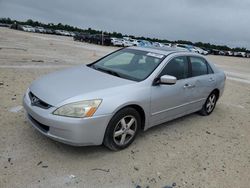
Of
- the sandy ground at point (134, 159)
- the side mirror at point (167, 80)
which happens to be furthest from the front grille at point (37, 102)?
the side mirror at point (167, 80)

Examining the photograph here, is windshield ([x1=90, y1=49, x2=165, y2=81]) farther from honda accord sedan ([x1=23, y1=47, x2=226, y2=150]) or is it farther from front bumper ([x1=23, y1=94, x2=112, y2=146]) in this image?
front bumper ([x1=23, y1=94, x2=112, y2=146])

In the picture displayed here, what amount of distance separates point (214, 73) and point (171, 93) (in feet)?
6.83

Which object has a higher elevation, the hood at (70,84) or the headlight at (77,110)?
the hood at (70,84)

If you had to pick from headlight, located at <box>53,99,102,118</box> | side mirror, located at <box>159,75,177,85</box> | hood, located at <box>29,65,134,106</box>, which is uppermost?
side mirror, located at <box>159,75,177,85</box>

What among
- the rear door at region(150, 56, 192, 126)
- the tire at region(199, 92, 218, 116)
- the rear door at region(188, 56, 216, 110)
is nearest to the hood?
the rear door at region(150, 56, 192, 126)

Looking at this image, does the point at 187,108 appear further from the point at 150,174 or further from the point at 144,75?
the point at 150,174

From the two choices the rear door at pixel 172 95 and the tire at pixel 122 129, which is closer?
the tire at pixel 122 129

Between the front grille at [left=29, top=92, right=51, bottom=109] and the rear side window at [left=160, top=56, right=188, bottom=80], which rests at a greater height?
the rear side window at [left=160, top=56, right=188, bottom=80]

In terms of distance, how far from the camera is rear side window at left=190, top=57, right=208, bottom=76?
17.7ft

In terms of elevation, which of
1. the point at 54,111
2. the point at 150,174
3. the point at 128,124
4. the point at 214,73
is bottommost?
the point at 150,174

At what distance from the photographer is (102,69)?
4715 mm

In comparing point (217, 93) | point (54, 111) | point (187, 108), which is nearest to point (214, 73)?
point (217, 93)

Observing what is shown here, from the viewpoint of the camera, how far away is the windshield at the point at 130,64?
441 centimetres

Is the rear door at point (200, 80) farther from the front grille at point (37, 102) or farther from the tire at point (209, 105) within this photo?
the front grille at point (37, 102)
